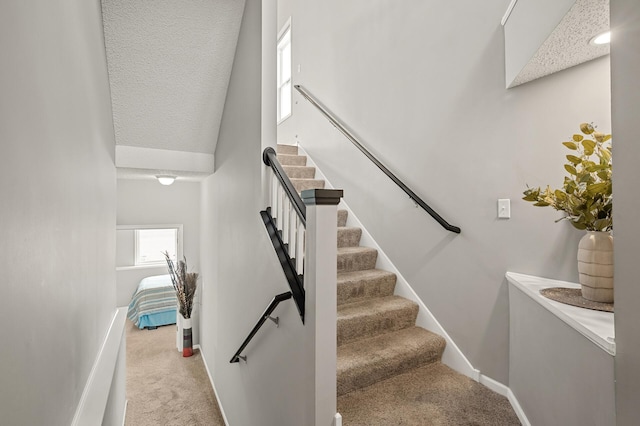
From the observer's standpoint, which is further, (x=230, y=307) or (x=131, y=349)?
(x=131, y=349)

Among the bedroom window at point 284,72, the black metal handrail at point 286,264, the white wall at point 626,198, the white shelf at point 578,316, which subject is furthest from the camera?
the bedroom window at point 284,72

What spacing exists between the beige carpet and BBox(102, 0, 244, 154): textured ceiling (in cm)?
275

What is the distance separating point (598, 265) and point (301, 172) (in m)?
2.93

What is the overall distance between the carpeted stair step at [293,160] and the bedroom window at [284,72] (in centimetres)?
100

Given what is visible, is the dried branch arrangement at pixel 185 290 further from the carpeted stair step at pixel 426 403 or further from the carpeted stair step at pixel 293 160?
the carpeted stair step at pixel 426 403

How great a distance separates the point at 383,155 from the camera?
2.87 metres

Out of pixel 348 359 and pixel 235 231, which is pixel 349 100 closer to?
pixel 235 231

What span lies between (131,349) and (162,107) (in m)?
3.77

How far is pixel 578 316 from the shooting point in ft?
4.13

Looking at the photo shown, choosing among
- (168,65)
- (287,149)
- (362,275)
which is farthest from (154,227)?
(362,275)

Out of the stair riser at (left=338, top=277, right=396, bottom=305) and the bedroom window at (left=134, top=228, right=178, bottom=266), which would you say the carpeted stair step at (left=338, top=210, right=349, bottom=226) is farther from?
the bedroom window at (left=134, top=228, right=178, bottom=266)

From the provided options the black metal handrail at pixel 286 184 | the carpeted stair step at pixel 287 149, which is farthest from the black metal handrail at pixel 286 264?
the carpeted stair step at pixel 287 149

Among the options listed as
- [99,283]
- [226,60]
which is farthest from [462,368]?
[226,60]

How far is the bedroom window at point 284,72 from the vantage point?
15.8ft
